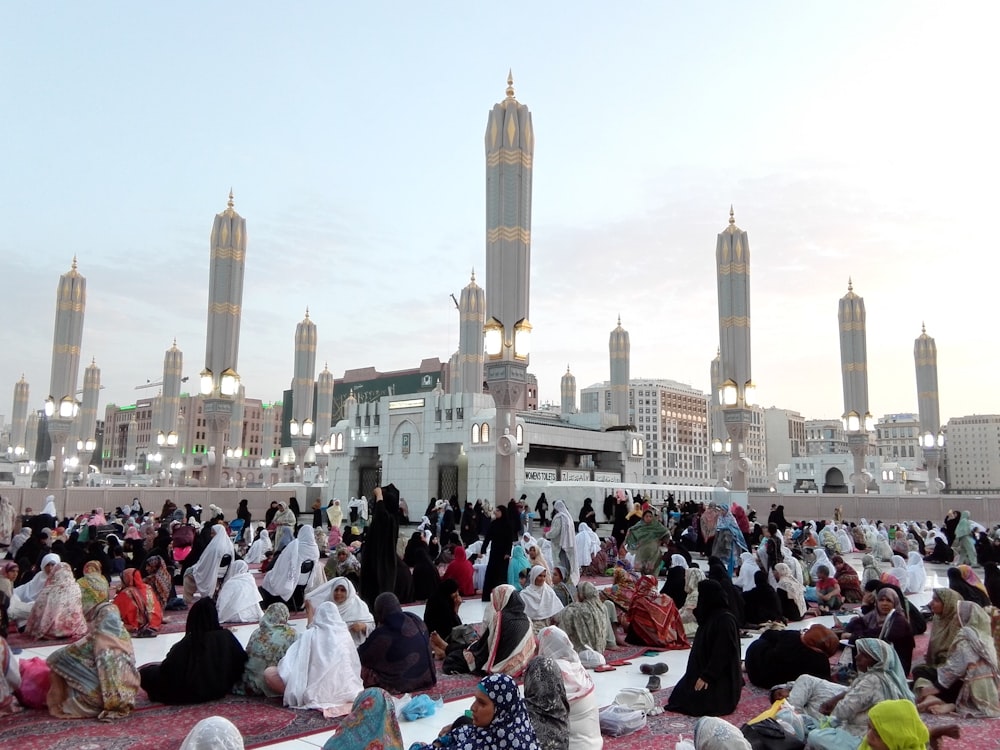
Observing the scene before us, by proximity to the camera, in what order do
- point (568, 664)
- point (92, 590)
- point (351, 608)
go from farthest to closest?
point (92, 590) → point (351, 608) → point (568, 664)

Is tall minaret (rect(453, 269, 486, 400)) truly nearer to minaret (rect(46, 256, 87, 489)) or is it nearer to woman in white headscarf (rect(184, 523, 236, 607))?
minaret (rect(46, 256, 87, 489))

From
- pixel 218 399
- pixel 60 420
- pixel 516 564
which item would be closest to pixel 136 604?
pixel 516 564

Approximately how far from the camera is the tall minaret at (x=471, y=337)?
29719 mm

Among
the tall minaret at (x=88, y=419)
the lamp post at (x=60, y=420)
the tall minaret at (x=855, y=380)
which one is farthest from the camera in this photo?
the tall minaret at (x=88, y=419)

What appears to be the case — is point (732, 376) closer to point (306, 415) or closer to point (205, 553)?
point (205, 553)

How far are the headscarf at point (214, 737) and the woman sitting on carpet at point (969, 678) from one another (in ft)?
12.8

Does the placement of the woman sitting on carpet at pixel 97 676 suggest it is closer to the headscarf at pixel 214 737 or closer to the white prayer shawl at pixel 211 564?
the headscarf at pixel 214 737

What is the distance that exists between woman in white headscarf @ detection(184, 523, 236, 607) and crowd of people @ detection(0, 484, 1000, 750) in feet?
0.07

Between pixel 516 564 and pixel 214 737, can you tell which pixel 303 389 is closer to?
pixel 516 564

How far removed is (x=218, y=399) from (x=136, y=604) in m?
12.9

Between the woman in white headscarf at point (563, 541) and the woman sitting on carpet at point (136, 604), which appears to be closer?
the woman sitting on carpet at point (136, 604)

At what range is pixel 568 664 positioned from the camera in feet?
12.8

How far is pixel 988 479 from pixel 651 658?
87270 mm

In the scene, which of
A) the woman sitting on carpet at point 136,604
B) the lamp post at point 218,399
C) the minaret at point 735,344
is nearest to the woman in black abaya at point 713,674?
the woman sitting on carpet at point 136,604
